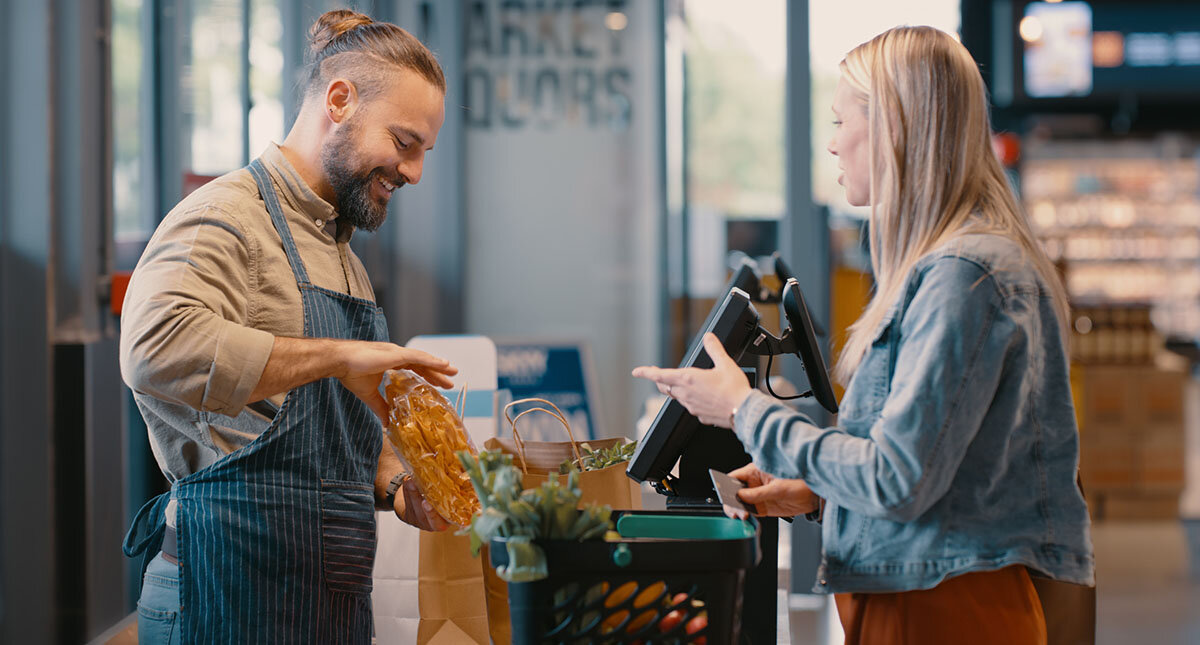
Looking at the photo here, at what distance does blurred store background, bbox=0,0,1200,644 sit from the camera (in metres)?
3.11

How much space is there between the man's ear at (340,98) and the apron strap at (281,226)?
0.16 metres

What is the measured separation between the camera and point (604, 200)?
262 inches

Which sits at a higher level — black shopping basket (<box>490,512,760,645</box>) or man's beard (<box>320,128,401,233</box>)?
man's beard (<box>320,128,401,233</box>)

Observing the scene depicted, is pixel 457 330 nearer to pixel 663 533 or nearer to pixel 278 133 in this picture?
pixel 278 133

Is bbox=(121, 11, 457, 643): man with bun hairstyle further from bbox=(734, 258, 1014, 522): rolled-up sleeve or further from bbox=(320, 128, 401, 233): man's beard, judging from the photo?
bbox=(734, 258, 1014, 522): rolled-up sleeve

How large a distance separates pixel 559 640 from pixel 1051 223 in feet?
34.1

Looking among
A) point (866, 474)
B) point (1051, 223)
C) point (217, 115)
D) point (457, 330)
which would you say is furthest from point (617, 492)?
point (1051, 223)

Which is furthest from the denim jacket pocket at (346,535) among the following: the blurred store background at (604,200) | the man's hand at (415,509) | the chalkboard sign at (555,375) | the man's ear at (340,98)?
the chalkboard sign at (555,375)

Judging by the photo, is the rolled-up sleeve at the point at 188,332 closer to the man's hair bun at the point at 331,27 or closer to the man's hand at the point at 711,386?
the man's hair bun at the point at 331,27

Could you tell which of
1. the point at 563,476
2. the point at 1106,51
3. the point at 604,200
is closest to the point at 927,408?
the point at 563,476

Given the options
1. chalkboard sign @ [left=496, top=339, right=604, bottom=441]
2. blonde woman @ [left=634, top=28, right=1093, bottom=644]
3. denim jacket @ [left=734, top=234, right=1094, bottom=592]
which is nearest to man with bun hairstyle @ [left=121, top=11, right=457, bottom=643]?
blonde woman @ [left=634, top=28, right=1093, bottom=644]

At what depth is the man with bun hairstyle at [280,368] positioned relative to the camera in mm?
1444

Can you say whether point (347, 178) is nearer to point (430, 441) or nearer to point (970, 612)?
point (430, 441)

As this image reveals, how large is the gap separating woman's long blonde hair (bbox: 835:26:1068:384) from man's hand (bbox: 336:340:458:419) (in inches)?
25.7
